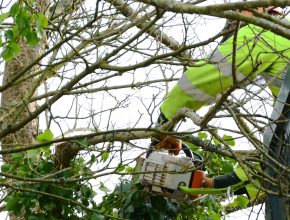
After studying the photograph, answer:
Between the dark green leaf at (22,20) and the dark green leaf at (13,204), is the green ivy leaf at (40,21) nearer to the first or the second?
the dark green leaf at (22,20)

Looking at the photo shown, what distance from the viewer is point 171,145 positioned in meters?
4.31

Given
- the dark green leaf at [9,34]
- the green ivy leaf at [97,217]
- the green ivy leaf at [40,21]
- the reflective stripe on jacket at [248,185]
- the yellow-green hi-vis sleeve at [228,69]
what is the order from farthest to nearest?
the green ivy leaf at [97,217]
the reflective stripe on jacket at [248,185]
the yellow-green hi-vis sleeve at [228,69]
the dark green leaf at [9,34]
the green ivy leaf at [40,21]


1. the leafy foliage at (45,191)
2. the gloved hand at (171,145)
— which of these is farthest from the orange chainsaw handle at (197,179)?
the leafy foliage at (45,191)

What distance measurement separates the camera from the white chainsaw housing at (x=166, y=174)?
4191 mm

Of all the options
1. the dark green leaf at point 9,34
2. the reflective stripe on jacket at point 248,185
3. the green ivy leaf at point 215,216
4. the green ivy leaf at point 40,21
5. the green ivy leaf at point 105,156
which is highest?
the green ivy leaf at point 40,21

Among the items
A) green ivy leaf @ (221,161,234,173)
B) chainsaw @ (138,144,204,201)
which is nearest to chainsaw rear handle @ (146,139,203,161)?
chainsaw @ (138,144,204,201)

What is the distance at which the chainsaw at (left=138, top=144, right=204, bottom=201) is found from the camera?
419 centimetres

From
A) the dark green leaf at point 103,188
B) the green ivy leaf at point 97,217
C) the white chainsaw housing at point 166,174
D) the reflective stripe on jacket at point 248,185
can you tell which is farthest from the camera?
the dark green leaf at point 103,188

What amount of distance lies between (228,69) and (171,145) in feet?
2.17

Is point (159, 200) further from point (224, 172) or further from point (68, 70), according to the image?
point (68, 70)

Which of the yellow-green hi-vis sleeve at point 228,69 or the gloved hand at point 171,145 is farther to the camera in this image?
the gloved hand at point 171,145

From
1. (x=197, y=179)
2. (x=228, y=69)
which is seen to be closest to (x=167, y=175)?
(x=197, y=179)

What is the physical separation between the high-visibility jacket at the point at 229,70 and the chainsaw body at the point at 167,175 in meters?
0.25

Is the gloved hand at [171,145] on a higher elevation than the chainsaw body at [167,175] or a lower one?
higher
